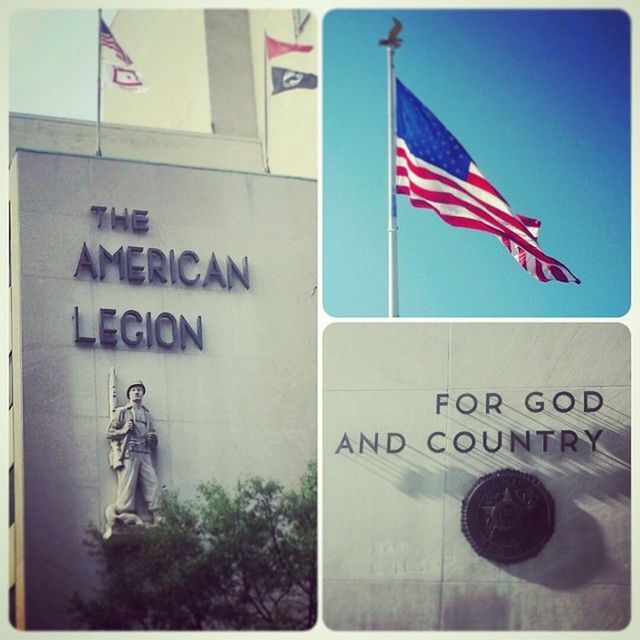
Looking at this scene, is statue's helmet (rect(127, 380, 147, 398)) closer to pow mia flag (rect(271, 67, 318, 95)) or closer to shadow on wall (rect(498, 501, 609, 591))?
pow mia flag (rect(271, 67, 318, 95))

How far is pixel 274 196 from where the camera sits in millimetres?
6957

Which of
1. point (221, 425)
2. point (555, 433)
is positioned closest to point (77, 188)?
point (221, 425)

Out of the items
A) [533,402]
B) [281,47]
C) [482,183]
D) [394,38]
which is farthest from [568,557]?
[281,47]

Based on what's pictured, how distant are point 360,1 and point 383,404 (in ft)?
6.05

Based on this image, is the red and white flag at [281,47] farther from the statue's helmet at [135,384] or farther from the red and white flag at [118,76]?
the statue's helmet at [135,384]

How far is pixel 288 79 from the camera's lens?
6848mm

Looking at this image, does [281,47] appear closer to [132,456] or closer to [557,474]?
[132,456]

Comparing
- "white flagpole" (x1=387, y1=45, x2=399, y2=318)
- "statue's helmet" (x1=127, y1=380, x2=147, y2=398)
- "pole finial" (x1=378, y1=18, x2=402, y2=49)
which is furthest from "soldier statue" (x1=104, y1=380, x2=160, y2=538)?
"pole finial" (x1=378, y1=18, x2=402, y2=49)

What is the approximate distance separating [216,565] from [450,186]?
2.10 m

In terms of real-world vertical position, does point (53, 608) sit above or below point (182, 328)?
below

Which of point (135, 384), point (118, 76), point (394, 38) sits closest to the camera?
point (394, 38)

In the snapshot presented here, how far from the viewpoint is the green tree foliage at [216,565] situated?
603cm

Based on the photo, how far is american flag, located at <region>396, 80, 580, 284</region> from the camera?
20.7 ft

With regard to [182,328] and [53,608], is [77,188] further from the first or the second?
[53,608]
